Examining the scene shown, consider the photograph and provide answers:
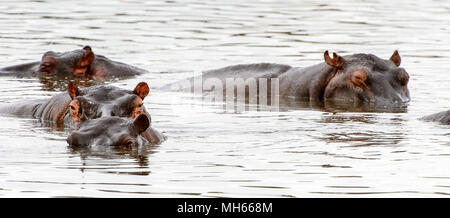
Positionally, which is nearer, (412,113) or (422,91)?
(412,113)

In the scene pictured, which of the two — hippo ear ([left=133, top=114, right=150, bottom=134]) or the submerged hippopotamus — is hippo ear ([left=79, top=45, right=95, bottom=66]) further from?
hippo ear ([left=133, top=114, right=150, bottom=134])

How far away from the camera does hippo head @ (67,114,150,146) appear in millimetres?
11039

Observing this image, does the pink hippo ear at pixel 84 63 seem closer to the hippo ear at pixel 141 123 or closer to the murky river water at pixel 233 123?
the murky river water at pixel 233 123

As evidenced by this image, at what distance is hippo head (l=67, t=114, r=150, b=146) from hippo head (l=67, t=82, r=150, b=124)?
1.28ft

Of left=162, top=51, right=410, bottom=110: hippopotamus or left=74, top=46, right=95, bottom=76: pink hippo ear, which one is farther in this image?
left=74, top=46, right=95, bottom=76: pink hippo ear

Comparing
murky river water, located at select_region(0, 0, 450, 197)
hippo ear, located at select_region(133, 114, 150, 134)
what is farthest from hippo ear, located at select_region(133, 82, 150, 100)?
hippo ear, located at select_region(133, 114, 150, 134)

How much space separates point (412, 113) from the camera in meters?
15.1

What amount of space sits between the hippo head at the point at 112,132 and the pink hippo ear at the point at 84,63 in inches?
336

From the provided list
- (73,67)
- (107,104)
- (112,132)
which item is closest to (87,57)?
(73,67)

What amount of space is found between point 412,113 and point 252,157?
175 inches

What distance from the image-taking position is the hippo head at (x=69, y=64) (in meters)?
19.8

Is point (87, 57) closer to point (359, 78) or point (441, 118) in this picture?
point (359, 78)
